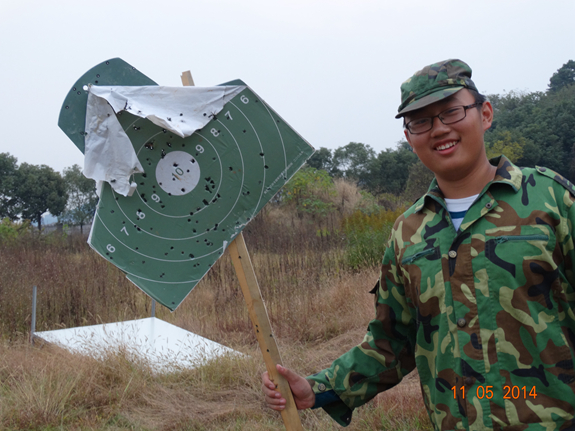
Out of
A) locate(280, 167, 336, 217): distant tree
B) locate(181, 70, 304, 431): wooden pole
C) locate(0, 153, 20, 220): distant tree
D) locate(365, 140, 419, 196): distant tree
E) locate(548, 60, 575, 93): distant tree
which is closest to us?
locate(181, 70, 304, 431): wooden pole

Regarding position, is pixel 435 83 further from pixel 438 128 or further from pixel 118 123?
pixel 118 123

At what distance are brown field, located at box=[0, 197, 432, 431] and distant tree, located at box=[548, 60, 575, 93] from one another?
38823 mm

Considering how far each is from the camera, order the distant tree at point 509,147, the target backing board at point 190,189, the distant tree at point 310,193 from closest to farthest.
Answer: the target backing board at point 190,189
the distant tree at point 310,193
the distant tree at point 509,147

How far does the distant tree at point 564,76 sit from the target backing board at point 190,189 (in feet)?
144

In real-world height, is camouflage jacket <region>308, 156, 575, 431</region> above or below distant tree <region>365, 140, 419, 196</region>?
below

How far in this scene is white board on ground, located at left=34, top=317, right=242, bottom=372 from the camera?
4613mm


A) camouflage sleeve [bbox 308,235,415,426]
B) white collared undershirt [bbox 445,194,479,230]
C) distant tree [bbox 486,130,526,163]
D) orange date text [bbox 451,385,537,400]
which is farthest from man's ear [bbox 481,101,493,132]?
distant tree [bbox 486,130,526,163]

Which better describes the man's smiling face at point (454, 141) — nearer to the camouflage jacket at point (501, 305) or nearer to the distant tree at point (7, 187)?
the camouflage jacket at point (501, 305)

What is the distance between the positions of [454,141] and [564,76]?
4578 cm

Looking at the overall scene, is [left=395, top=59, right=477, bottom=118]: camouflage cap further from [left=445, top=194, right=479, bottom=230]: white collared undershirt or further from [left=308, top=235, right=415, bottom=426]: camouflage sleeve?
[left=308, top=235, right=415, bottom=426]: camouflage sleeve

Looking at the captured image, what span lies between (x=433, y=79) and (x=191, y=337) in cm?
457

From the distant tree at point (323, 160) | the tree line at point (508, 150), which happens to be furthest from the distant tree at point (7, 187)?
the distant tree at point (323, 160)

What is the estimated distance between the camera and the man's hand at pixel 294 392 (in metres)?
1.79

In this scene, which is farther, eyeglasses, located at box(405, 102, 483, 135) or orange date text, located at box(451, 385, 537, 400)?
eyeglasses, located at box(405, 102, 483, 135)
